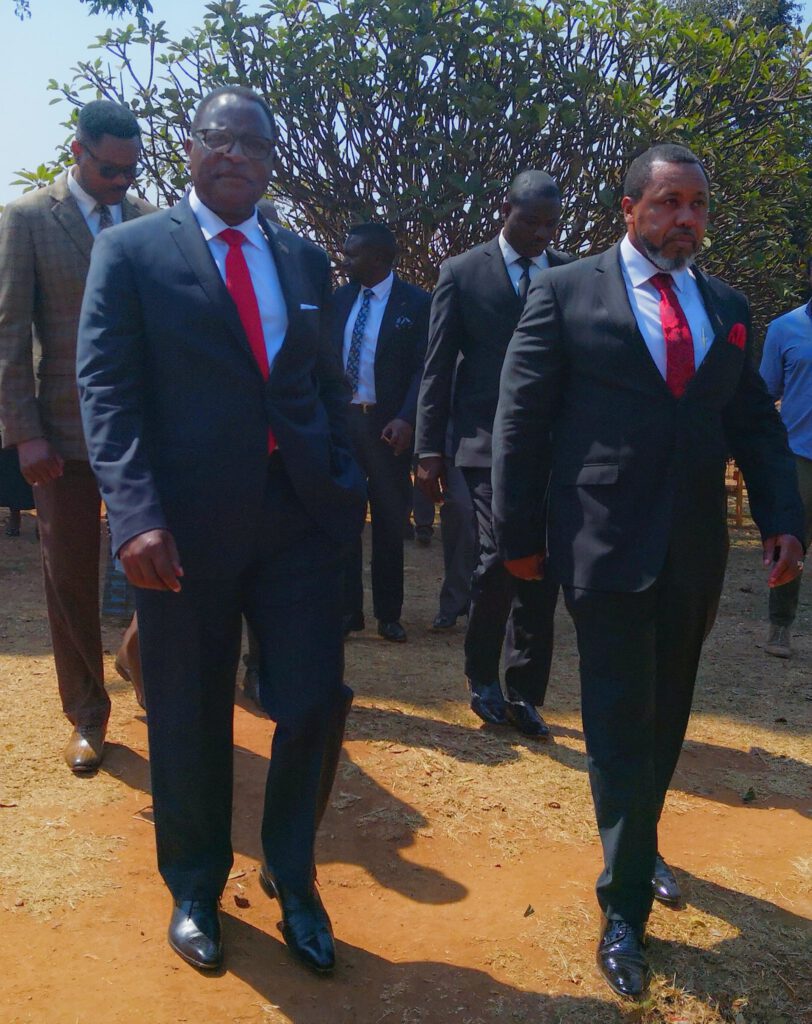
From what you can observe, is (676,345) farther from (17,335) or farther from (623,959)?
(17,335)

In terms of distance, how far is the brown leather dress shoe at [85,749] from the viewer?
452 cm

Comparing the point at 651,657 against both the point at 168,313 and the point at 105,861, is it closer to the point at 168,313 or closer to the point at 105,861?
the point at 168,313

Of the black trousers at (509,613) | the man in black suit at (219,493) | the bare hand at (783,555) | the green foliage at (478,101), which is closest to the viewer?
the man in black suit at (219,493)

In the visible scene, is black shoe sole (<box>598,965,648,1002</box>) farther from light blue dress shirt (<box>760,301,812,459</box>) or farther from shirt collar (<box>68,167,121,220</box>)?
light blue dress shirt (<box>760,301,812,459</box>)

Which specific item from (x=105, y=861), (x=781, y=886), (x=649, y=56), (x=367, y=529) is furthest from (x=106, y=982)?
(x=649, y=56)

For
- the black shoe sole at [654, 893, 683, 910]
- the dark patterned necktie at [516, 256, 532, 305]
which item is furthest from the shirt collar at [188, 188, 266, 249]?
the black shoe sole at [654, 893, 683, 910]

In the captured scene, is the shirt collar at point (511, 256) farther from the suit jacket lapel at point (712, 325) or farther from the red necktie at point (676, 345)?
the red necktie at point (676, 345)

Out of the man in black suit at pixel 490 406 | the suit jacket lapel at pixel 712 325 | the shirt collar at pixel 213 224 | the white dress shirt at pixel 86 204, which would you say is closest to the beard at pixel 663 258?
the suit jacket lapel at pixel 712 325

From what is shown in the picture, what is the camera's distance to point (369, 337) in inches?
262

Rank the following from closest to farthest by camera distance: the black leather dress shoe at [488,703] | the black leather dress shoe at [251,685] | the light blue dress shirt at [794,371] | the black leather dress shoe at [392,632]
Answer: the black leather dress shoe at [488,703], the black leather dress shoe at [251,685], the light blue dress shirt at [794,371], the black leather dress shoe at [392,632]

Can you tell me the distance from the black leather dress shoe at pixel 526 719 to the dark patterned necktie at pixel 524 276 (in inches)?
68.9

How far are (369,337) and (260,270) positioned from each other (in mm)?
3431

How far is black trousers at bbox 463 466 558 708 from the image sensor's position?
5.02 metres

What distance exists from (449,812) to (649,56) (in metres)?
7.48
